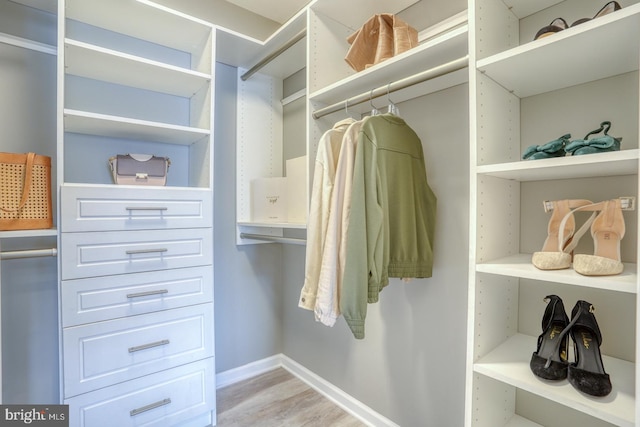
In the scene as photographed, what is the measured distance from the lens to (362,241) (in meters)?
1.16

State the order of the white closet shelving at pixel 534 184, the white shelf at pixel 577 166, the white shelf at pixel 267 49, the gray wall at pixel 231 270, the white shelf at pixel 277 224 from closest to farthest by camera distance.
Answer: the white shelf at pixel 577 166 < the white closet shelving at pixel 534 184 < the white shelf at pixel 277 224 < the white shelf at pixel 267 49 < the gray wall at pixel 231 270


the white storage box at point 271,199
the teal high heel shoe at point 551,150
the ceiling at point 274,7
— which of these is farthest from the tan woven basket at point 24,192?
the teal high heel shoe at point 551,150

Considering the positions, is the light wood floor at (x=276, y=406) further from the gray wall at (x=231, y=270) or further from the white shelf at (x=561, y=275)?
the white shelf at (x=561, y=275)

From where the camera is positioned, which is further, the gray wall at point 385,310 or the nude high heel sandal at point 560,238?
the gray wall at point 385,310

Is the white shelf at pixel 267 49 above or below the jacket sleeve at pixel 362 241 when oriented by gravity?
above

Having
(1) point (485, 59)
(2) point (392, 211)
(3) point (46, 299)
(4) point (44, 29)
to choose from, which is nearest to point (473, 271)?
(2) point (392, 211)

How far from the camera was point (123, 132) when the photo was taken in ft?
5.63

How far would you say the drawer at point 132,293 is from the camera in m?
1.40

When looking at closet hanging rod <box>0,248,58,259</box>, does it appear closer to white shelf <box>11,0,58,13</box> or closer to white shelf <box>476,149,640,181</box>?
white shelf <box>11,0,58,13</box>

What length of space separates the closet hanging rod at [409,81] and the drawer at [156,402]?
1.51m

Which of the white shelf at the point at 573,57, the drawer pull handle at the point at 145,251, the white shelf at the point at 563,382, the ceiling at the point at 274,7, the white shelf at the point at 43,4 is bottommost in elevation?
the white shelf at the point at 563,382

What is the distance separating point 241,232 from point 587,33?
6.79 feet

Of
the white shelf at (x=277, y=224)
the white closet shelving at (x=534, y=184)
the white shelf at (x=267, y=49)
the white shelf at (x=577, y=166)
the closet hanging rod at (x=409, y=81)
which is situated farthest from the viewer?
the white shelf at (x=267, y=49)

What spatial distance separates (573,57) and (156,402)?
7.31 ft
